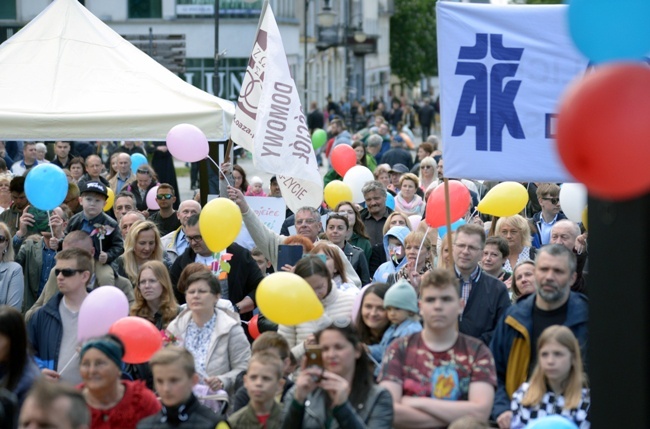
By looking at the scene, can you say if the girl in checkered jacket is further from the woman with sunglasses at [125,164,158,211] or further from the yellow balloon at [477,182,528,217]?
the woman with sunglasses at [125,164,158,211]

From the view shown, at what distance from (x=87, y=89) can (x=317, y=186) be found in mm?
2317

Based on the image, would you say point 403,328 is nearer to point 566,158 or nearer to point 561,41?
point 561,41

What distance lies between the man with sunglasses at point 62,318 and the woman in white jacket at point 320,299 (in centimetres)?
126

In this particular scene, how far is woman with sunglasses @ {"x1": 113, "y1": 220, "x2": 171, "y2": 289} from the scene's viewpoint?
9.34 metres

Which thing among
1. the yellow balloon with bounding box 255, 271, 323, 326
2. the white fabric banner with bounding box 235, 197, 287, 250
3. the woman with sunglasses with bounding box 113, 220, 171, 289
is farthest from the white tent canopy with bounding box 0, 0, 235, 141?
the yellow balloon with bounding box 255, 271, 323, 326

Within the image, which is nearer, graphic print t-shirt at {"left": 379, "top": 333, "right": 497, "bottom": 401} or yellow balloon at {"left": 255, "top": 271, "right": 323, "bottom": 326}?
graphic print t-shirt at {"left": 379, "top": 333, "right": 497, "bottom": 401}

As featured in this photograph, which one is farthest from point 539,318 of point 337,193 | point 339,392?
point 337,193

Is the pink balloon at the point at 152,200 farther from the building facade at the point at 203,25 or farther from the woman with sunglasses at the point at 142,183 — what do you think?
the building facade at the point at 203,25

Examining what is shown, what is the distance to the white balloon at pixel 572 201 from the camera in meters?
11.1

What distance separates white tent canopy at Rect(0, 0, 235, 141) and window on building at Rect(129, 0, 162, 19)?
34.7m

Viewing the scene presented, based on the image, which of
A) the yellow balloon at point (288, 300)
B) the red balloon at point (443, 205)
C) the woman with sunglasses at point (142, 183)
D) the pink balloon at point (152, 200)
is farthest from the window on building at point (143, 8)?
the yellow balloon at point (288, 300)

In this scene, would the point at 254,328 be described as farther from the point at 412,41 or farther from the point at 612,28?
the point at 412,41

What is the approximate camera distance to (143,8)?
46.4m

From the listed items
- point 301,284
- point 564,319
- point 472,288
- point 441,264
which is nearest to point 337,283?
point 441,264
